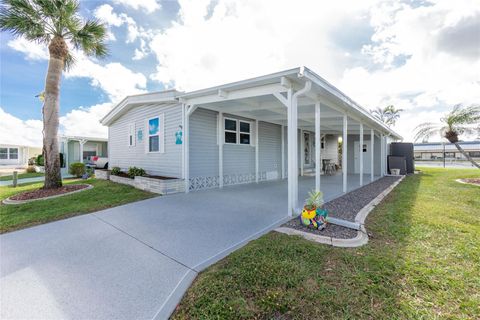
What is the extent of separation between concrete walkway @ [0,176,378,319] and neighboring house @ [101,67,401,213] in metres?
1.94

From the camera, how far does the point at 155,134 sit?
344 inches

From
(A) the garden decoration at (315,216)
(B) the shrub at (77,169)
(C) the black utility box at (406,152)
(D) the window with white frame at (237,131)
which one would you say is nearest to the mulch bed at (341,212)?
(A) the garden decoration at (315,216)

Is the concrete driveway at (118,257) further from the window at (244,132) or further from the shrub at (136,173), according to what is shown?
the window at (244,132)

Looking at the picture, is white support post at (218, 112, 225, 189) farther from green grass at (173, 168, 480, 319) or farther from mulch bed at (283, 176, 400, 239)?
green grass at (173, 168, 480, 319)

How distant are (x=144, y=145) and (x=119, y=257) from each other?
23.8 ft

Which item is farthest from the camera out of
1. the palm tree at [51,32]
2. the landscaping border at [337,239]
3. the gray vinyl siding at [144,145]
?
the gray vinyl siding at [144,145]

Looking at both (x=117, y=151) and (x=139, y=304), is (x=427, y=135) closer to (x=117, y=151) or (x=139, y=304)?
(x=139, y=304)

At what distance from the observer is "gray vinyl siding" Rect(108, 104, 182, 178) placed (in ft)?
25.7

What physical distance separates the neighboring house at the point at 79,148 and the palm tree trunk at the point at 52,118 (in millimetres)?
10010

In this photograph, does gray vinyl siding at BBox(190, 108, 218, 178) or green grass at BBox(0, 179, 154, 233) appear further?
gray vinyl siding at BBox(190, 108, 218, 178)

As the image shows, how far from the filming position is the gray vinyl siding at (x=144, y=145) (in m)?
7.84

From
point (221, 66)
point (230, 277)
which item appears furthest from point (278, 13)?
point (230, 277)

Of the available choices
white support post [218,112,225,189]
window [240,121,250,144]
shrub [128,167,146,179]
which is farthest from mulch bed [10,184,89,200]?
window [240,121,250,144]

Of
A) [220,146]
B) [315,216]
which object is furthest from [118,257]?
[220,146]
